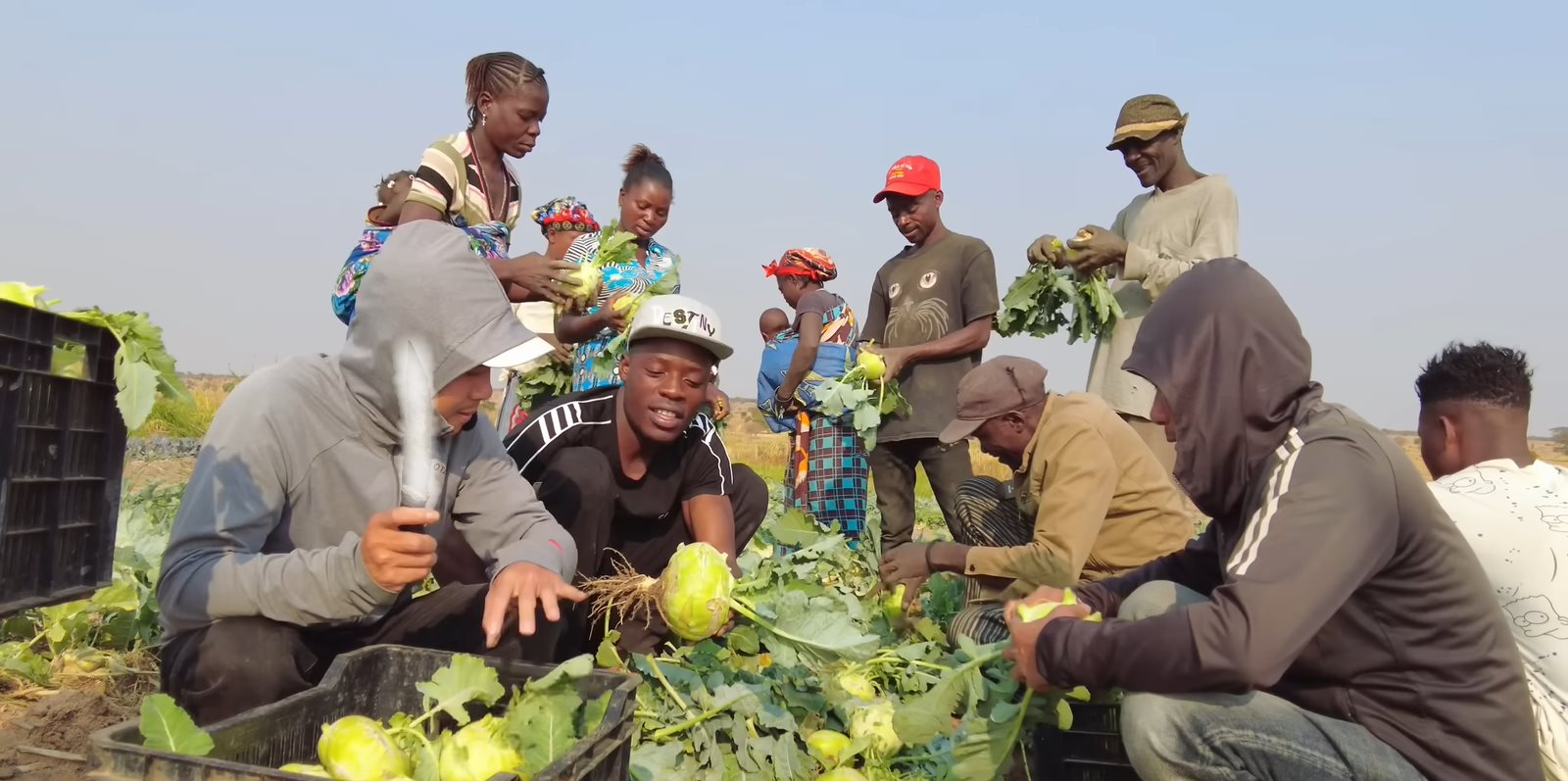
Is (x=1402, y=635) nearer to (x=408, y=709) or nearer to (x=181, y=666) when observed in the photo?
(x=408, y=709)

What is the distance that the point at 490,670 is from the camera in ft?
7.78

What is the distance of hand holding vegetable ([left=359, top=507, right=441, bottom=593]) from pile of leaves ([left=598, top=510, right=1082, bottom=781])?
40.3 inches

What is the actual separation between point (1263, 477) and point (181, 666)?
2609 millimetres

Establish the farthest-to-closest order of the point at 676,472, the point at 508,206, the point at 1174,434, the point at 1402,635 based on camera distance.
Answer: the point at 508,206 → the point at 676,472 → the point at 1174,434 → the point at 1402,635

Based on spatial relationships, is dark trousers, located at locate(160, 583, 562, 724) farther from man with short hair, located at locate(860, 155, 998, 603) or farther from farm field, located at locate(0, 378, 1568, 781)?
man with short hair, located at locate(860, 155, 998, 603)

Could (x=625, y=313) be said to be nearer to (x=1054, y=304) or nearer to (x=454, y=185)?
(x=454, y=185)

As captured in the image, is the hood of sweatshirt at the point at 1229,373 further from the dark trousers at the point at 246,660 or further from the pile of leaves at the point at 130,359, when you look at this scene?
the pile of leaves at the point at 130,359

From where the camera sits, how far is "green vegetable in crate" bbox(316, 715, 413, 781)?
210cm

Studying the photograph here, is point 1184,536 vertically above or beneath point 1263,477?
beneath

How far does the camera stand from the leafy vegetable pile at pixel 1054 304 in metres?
5.87

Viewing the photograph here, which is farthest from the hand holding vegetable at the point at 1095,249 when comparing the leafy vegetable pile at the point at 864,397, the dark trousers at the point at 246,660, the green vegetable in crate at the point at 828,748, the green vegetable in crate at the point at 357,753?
the green vegetable in crate at the point at 357,753

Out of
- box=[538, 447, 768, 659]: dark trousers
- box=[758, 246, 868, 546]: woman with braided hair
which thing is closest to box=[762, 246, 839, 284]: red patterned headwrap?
box=[758, 246, 868, 546]: woman with braided hair

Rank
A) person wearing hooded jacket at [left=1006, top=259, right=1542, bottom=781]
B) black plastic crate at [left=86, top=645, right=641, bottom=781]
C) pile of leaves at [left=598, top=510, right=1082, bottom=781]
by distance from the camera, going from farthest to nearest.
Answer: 1. pile of leaves at [left=598, top=510, right=1082, bottom=781]
2. person wearing hooded jacket at [left=1006, top=259, right=1542, bottom=781]
3. black plastic crate at [left=86, top=645, right=641, bottom=781]

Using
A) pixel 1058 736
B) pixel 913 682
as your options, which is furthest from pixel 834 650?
pixel 1058 736
